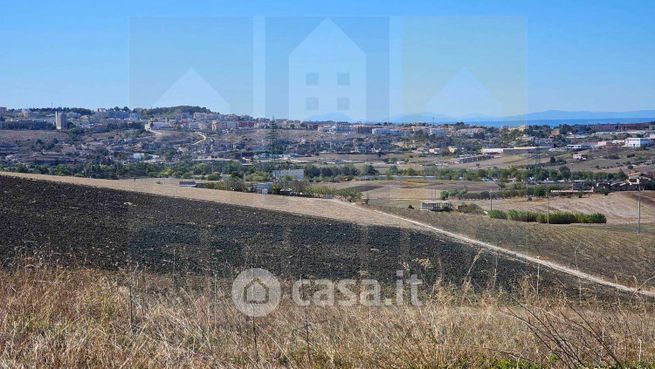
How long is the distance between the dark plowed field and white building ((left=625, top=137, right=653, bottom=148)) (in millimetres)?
15160

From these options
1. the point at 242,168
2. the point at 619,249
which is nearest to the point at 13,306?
the point at 242,168

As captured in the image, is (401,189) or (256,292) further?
(401,189)

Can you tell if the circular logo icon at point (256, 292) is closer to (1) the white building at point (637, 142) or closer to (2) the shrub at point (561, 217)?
(2) the shrub at point (561, 217)

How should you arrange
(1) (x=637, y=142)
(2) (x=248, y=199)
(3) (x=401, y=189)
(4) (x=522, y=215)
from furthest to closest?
(1) (x=637, y=142), (4) (x=522, y=215), (3) (x=401, y=189), (2) (x=248, y=199)

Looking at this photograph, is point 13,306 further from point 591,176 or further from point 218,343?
point 591,176

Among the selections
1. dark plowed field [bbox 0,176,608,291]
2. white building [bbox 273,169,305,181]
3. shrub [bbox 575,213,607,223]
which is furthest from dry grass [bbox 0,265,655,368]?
shrub [bbox 575,213,607,223]

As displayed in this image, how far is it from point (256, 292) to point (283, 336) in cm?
234

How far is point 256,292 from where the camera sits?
6.05m

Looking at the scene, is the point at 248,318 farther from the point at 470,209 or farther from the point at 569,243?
the point at 470,209

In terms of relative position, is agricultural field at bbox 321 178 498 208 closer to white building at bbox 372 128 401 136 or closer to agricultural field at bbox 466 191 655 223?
white building at bbox 372 128 401 136

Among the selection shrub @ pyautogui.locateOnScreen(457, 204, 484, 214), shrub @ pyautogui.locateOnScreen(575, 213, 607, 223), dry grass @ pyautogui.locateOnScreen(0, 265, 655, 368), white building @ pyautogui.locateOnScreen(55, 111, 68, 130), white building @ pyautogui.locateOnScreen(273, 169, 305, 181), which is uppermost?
white building @ pyautogui.locateOnScreen(55, 111, 68, 130)

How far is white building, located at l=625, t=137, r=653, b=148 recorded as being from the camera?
2625cm

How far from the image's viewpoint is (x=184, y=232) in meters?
11.1

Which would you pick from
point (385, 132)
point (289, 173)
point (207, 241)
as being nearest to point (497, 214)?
point (385, 132)
